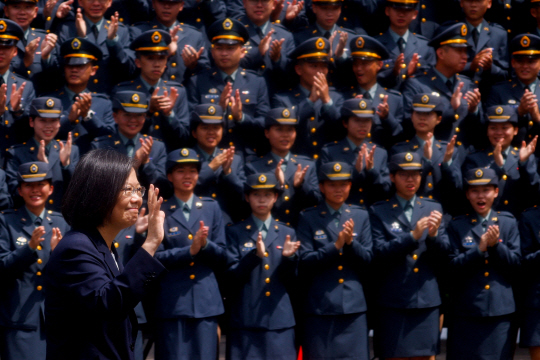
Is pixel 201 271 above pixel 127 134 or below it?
below

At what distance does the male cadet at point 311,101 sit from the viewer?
6164 millimetres

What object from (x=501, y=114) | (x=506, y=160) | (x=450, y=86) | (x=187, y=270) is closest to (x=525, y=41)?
(x=450, y=86)

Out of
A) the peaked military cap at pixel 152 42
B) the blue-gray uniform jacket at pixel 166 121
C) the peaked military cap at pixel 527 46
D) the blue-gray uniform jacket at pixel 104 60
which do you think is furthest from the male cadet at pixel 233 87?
the peaked military cap at pixel 527 46

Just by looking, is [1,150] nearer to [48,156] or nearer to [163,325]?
[48,156]

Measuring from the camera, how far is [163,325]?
17.5 feet

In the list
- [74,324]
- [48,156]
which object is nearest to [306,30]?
[48,156]

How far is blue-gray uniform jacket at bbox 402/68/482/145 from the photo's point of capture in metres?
6.23

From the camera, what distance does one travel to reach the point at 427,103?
595cm

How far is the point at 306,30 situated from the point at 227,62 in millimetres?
891

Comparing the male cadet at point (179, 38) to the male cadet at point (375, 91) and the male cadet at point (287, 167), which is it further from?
the male cadet at point (375, 91)

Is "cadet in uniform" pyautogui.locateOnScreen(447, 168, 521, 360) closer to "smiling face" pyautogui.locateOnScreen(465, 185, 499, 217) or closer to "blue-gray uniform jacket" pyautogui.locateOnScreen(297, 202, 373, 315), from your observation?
"smiling face" pyautogui.locateOnScreen(465, 185, 499, 217)

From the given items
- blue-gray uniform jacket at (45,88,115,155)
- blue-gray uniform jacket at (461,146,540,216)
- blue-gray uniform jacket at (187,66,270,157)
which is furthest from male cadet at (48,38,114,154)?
blue-gray uniform jacket at (461,146,540,216)

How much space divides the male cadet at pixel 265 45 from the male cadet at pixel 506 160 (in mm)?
1670

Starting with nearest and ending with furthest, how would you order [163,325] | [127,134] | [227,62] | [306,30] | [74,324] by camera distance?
[74,324]
[163,325]
[127,134]
[227,62]
[306,30]
